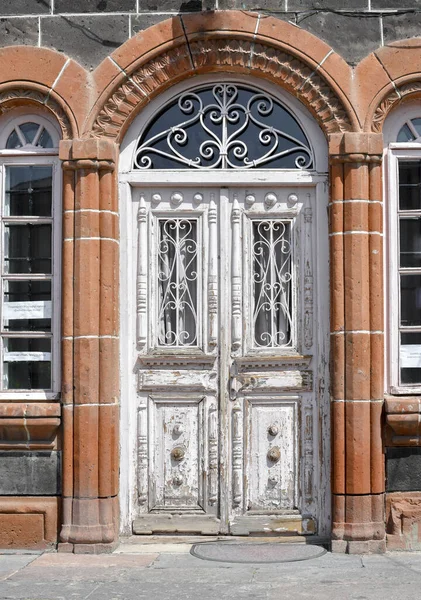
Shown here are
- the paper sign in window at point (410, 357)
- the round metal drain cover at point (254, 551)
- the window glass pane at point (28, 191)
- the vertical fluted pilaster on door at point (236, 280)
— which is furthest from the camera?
the window glass pane at point (28, 191)

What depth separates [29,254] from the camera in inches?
337

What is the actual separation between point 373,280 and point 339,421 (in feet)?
3.85

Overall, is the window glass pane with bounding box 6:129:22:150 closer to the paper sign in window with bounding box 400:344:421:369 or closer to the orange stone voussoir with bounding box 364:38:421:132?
the orange stone voussoir with bounding box 364:38:421:132

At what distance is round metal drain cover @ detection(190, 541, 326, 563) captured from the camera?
7.83 metres

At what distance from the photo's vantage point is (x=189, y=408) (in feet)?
27.9

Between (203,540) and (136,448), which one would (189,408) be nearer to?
(136,448)

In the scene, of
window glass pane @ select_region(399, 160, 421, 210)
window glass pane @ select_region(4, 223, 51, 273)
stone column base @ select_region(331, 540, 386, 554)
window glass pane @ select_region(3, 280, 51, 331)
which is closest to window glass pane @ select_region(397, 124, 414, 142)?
window glass pane @ select_region(399, 160, 421, 210)

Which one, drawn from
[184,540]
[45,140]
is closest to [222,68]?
[45,140]

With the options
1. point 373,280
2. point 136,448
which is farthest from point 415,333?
point 136,448

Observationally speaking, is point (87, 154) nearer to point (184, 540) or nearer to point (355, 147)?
point (355, 147)

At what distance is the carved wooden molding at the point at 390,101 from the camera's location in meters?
8.30

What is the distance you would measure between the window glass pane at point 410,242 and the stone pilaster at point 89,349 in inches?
94.3

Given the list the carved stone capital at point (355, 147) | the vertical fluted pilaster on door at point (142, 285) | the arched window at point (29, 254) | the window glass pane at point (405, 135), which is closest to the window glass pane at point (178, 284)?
the vertical fluted pilaster on door at point (142, 285)

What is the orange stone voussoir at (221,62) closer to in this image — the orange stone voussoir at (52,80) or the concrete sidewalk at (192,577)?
the orange stone voussoir at (52,80)
